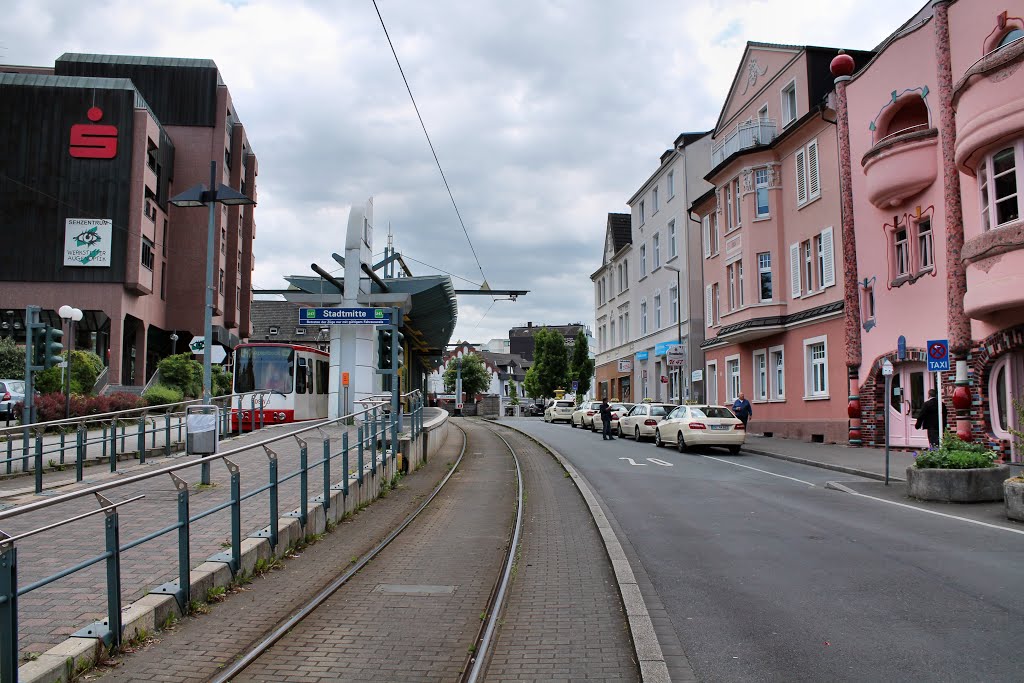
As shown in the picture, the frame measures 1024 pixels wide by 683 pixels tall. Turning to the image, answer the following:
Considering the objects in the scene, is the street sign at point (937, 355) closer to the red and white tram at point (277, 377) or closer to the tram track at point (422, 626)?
the tram track at point (422, 626)

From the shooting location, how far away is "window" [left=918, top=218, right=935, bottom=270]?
67.2 feet

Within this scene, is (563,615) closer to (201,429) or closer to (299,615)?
(299,615)

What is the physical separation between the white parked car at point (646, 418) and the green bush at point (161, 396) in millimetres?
15365

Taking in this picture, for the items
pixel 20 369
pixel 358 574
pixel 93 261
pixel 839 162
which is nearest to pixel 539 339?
pixel 93 261

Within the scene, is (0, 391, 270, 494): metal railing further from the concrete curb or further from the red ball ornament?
the red ball ornament

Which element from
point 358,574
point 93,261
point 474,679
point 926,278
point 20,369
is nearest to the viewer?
point 474,679

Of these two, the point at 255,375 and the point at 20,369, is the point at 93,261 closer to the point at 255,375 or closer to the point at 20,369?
the point at 20,369

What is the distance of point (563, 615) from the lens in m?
6.49

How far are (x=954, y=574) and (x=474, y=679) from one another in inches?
192

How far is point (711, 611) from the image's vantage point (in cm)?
644

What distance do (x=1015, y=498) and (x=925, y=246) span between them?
1167cm

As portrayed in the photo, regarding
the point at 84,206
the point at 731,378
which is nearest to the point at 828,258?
the point at 731,378

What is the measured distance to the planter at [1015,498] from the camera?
34.8 feet

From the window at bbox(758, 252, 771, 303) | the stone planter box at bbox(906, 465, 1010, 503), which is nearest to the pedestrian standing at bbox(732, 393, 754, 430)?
the window at bbox(758, 252, 771, 303)
